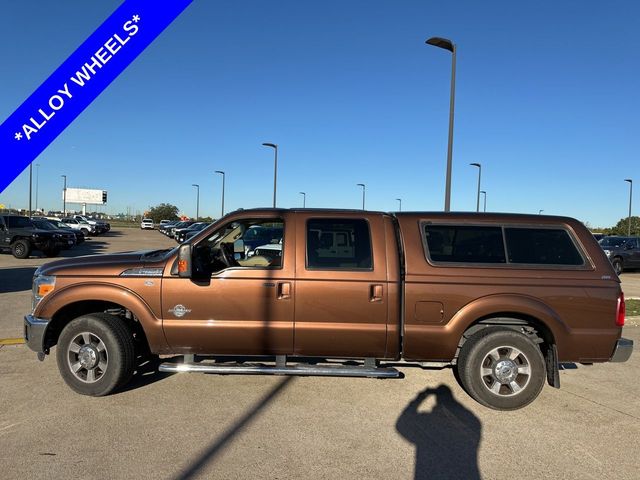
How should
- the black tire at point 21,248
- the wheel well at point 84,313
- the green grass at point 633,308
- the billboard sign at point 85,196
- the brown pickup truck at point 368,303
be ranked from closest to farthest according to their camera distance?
1. the brown pickup truck at point 368,303
2. the wheel well at point 84,313
3. the green grass at point 633,308
4. the black tire at point 21,248
5. the billboard sign at point 85,196

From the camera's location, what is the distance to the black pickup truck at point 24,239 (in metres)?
18.2

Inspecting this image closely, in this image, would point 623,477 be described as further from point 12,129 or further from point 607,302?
point 12,129

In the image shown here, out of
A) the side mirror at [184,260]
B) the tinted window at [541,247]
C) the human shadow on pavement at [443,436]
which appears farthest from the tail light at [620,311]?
the side mirror at [184,260]

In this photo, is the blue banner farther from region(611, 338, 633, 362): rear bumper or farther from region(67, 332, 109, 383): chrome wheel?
region(611, 338, 633, 362): rear bumper

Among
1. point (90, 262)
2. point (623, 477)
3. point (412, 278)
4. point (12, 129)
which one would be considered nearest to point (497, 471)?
point (623, 477)

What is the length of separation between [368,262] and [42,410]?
321 cm

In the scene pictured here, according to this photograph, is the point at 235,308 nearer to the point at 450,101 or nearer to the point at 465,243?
the point at 465,243

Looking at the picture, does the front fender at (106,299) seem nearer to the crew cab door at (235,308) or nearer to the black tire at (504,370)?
the crew cab door at (235,308)

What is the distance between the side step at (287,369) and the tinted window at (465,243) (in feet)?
4.00

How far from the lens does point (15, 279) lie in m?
12.3

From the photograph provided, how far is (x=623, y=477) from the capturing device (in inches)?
129

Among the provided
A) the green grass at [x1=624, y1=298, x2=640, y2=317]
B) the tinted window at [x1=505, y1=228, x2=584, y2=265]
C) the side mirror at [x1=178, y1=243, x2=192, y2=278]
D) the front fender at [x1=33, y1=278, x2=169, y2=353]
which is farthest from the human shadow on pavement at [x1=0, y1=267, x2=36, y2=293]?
the green grass at [x1=624, y1=298, x2=640, y2=317]

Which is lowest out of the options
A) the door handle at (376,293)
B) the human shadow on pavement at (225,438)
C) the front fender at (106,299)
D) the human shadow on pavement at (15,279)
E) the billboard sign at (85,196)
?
the human shadow on pavement at (225,438)

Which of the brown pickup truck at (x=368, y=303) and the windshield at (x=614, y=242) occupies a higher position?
the windshield at (x=614, y=242)
